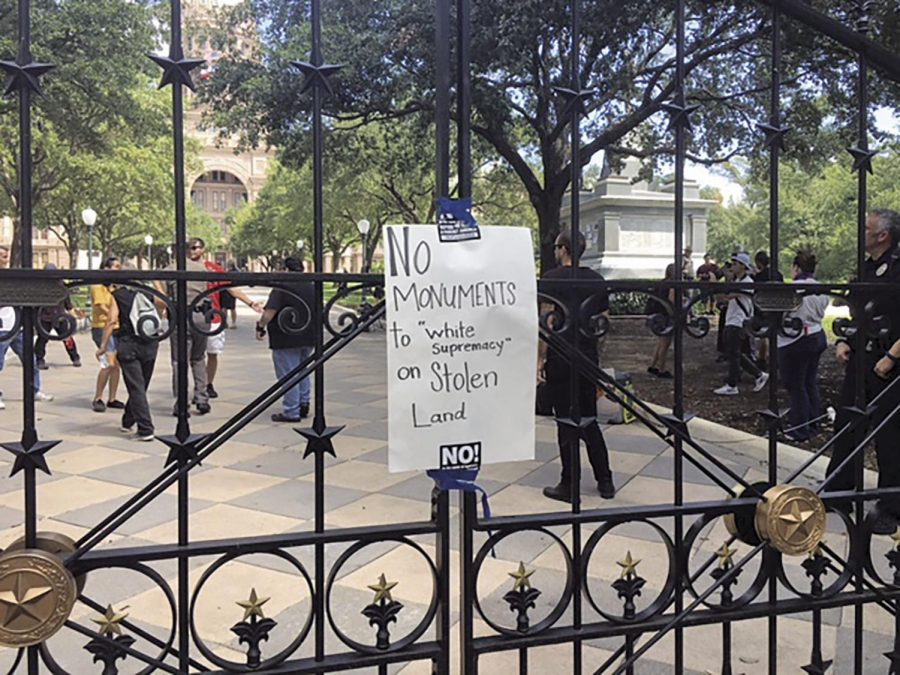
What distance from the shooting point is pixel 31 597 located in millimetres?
1684

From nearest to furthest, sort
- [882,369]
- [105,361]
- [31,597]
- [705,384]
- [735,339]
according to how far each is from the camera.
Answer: [31,597]
[882,369]
[105,361]
[735,339]
[705,384]

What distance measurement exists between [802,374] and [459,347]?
5871 millimetres

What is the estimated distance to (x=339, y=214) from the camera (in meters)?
33.1

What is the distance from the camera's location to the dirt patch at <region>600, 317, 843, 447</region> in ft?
26.6

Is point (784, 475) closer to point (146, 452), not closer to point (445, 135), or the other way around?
point (445, 135)

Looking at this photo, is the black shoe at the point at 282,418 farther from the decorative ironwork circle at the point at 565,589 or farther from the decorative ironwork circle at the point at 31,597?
the decorative ironwork circle at the point at 31,597

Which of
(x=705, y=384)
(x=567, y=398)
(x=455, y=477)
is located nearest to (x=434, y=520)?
(x=455, y=477)

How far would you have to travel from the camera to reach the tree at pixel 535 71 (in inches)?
396

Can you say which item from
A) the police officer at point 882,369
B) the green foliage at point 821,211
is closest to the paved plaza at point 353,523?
the police officer at point 882,369

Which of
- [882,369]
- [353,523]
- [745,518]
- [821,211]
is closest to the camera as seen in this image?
[745,518]

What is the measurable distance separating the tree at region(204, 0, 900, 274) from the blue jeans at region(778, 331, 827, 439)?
314cm

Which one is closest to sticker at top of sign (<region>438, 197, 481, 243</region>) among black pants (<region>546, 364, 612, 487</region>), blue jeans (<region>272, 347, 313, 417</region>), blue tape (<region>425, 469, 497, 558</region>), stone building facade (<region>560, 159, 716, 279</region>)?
blue tape (<region>425, 469, 497, 558</region>)

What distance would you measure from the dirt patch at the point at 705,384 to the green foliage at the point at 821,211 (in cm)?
683

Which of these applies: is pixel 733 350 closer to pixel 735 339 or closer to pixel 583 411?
pixel 735 339
